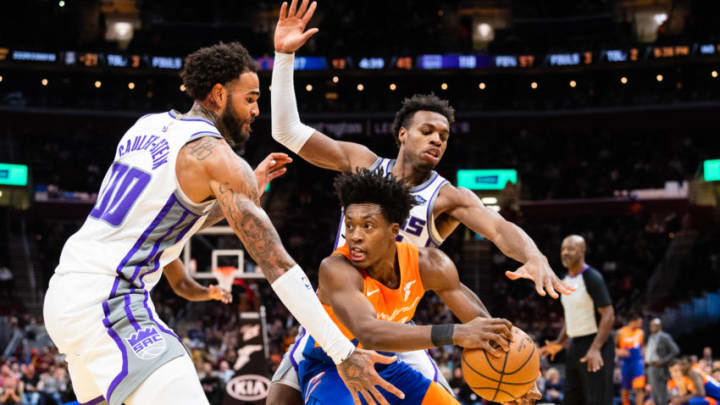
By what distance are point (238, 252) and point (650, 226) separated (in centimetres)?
1642

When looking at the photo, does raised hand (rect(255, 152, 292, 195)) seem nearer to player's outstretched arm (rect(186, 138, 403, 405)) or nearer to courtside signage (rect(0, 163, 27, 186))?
player's outstretched arm (rect(186, 138, 403, 405))

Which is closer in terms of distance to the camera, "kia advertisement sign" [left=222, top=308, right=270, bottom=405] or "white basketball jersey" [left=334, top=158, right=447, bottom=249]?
"white basketball jersey" [left=334, top=158, right=447, bottom=249]

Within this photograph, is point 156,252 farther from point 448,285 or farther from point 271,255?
point 448,285

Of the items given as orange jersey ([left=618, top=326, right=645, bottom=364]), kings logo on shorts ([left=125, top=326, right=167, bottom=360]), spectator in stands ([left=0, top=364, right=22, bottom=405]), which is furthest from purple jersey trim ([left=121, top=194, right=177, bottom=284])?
spectator in stands ([left=0, top=364, right=22, bottom=405])

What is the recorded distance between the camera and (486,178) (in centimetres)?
2545

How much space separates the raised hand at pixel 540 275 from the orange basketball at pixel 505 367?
0.27 meters

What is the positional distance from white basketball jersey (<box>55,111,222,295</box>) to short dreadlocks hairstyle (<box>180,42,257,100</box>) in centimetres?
30

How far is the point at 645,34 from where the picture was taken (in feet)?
101

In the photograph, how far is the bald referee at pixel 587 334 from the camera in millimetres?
8328

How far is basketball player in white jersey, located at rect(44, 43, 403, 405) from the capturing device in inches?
123

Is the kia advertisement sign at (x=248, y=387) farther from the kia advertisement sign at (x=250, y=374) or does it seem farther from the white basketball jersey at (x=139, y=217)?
the white basketball jersey at (x=139, y=217)

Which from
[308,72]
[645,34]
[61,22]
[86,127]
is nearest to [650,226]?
[645,34]

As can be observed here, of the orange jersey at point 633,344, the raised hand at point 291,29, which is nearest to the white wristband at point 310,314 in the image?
the raised hand at point 291,29

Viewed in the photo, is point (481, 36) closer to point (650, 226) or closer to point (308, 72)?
point (308, 72)
